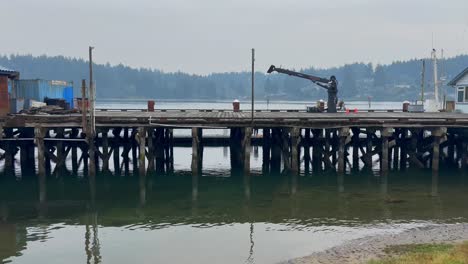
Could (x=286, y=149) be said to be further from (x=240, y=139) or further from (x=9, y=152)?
(x=9, y=152)

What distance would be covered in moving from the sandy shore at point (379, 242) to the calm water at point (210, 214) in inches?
31.3

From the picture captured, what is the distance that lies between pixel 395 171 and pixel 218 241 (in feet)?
57.5

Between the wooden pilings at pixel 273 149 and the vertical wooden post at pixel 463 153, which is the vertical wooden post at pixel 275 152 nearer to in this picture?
the wooden pilings at pixel 273 149

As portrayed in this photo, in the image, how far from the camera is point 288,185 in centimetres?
2636

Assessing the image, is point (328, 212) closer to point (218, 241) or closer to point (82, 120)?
point (218, 241)

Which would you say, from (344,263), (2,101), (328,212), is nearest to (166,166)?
(2,101)

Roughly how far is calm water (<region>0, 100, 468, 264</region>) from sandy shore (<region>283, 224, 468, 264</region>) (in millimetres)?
794

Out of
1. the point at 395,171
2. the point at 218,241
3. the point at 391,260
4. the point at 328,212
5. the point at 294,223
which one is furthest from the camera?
the point at 395,171

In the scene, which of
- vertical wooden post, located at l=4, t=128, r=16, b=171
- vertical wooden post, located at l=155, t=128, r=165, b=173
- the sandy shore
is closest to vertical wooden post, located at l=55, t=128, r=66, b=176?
vertical wooden post, located at l=4, t=128, r=16, b=171

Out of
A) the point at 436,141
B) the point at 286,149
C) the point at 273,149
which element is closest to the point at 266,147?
the point at 273,149

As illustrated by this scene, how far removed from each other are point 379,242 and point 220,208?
25.6 feet

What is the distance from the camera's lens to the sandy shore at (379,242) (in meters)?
14.5

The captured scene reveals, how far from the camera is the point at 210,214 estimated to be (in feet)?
67.7

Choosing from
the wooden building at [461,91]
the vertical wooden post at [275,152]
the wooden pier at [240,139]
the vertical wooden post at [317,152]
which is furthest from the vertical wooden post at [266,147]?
the wooden building at [461,91]
